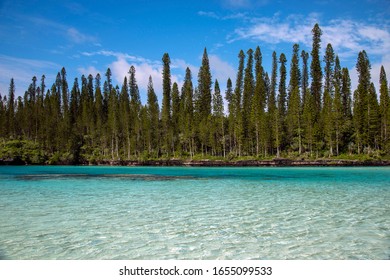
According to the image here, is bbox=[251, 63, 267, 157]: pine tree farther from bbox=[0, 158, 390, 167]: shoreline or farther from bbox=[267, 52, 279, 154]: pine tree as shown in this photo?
bbox=[0, 158, 390, 167]: shoreline

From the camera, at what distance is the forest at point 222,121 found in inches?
2058

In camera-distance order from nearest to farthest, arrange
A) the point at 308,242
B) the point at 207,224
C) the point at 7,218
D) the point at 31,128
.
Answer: the point at 308,242 < the point at 207,224 < the point at 7,218 < the point at 31,128

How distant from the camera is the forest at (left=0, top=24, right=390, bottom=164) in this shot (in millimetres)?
52281

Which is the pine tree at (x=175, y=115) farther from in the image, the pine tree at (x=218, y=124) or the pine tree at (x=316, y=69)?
the pine tree at (x=316, y=69)

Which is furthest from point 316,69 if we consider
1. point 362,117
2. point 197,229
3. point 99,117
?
point 197,229

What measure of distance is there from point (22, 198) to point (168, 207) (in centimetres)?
709

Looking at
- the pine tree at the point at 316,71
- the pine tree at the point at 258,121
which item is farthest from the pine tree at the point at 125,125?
the pine tree at the point at 316,71

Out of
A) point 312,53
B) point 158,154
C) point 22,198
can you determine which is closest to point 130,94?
point 158,154

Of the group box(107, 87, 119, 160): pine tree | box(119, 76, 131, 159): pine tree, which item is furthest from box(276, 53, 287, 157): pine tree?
box(107, 87, 119, 160): pine tree

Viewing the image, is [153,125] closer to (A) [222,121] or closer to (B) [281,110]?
(A) [222,121]

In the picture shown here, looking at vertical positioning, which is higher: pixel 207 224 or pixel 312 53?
pixel 312 53

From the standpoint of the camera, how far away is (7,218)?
9.58 m
